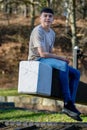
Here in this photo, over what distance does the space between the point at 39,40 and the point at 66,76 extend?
2.33 feet

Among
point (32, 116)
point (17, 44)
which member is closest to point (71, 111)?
point (32, 116)

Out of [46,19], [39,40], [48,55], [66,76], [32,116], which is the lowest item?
[32,116]

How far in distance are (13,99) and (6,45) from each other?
21.7 m

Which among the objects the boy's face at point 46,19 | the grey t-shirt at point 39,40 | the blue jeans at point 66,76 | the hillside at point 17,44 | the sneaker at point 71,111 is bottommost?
the hillside at point 17,44

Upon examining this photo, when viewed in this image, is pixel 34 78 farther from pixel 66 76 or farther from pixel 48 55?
pixel 66 76

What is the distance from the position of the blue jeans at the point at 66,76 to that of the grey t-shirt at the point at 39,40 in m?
0.19

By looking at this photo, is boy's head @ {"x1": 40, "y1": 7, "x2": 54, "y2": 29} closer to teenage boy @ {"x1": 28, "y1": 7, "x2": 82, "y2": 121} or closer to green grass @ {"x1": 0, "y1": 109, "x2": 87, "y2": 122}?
teenage boy @ {"x1": 28, "y1": 7, "x2": 82, "y2": 121}

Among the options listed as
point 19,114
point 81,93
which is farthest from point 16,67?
point 81,93

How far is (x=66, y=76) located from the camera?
810 cm

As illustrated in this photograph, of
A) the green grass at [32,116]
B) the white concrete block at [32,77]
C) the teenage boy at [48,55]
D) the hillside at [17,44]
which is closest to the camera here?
the white concrete block at [32,77]

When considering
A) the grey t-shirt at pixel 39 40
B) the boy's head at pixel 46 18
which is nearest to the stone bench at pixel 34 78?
the grey t-shirt at pixel 39 40

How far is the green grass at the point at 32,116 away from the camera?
36.8 feet

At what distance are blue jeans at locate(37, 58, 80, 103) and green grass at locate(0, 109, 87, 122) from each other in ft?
8.93

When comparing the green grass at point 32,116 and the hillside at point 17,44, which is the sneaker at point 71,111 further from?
the hillside at point 17,44
